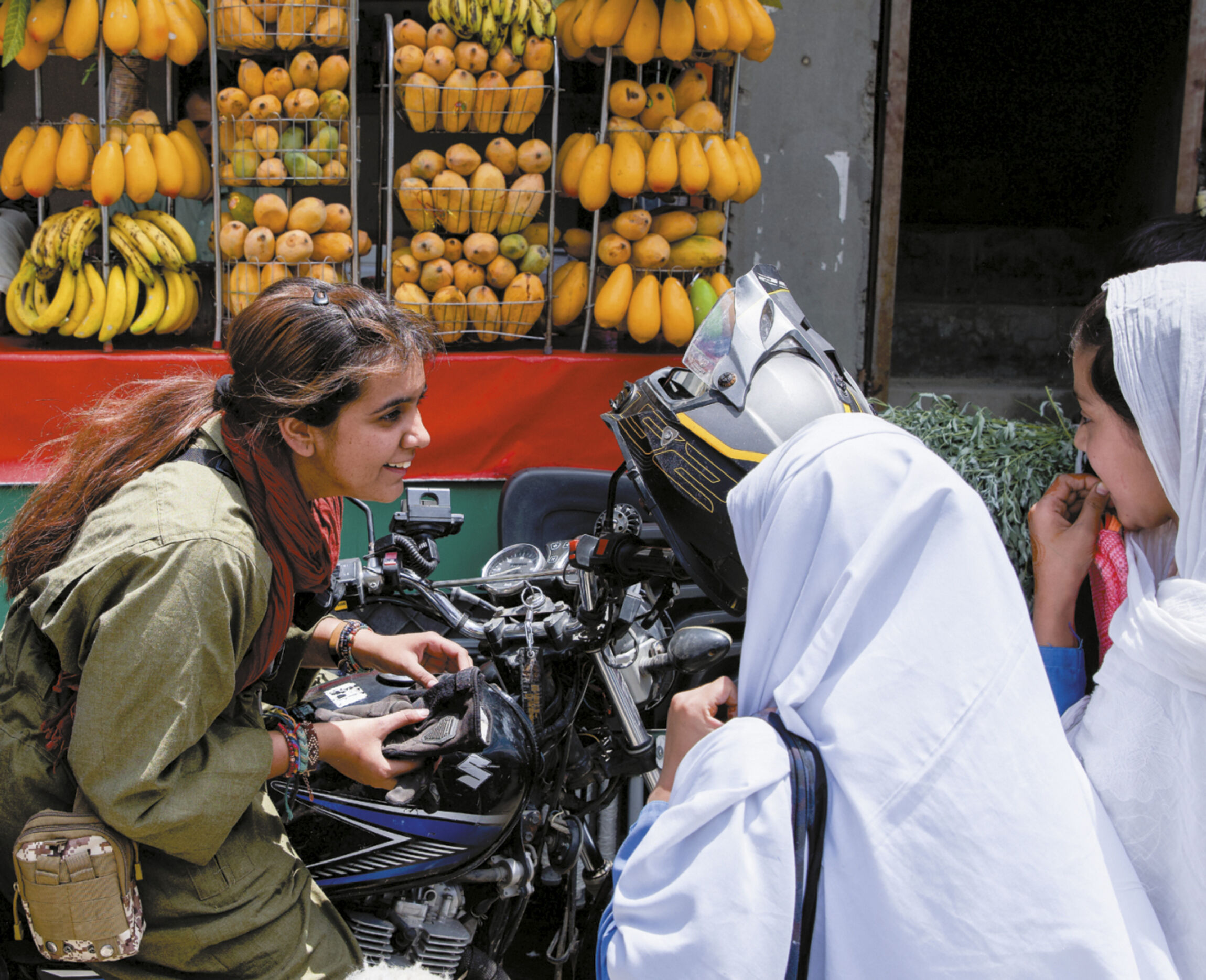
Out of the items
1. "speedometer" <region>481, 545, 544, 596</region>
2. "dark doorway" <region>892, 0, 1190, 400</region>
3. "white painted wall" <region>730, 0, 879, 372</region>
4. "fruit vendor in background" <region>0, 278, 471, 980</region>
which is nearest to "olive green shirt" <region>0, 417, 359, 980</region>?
"fruit vendor in background" <region>0, 278, 471, 980</region>

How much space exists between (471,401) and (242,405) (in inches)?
81.4

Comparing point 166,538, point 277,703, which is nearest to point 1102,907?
point 166,538

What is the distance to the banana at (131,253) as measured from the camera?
3.64 m

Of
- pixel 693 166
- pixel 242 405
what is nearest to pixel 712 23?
pixel 693 166

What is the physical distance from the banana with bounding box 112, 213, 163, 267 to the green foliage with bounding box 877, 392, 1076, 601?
9.46ft

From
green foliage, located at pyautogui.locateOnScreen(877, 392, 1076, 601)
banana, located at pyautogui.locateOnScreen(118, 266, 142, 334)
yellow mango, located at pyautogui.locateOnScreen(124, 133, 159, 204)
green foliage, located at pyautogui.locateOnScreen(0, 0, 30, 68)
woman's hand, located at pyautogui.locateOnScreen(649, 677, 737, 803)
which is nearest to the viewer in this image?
woman's hand, located at pyautogui.locateOnScreen(649, 677, 737, 803)

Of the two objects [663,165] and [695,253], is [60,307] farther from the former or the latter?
[695,253]

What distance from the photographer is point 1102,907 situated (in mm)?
942

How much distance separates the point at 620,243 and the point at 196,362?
1667 millimetres

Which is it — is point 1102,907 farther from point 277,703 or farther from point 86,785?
point 277,703

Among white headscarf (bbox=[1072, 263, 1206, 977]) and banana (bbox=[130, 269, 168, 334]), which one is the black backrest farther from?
white headscarf (bbox=[1072, 263, 1206, 977])

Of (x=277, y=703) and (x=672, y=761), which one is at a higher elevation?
(x=672, y=761)

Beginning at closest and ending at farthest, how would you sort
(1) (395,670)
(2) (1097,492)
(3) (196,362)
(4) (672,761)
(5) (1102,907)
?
(5) (1102,907), (4) (672,761), (2) (1097,492), (1) (395,670), (3) (196,362)

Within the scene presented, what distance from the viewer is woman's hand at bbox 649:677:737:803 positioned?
128cm
